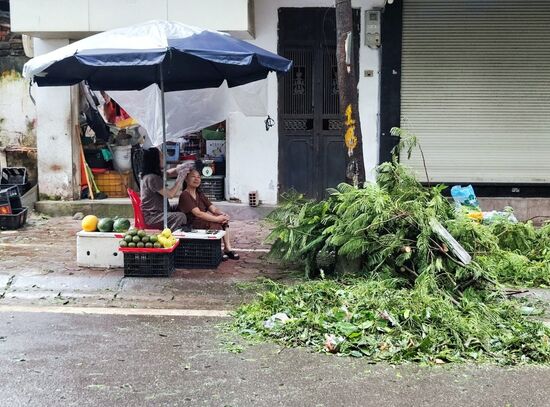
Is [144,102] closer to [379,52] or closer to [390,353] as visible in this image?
[379,52]

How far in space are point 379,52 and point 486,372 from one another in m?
7.25

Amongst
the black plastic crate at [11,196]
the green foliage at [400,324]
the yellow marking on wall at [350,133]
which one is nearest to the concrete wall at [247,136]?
the black plastic crate at [11,196]

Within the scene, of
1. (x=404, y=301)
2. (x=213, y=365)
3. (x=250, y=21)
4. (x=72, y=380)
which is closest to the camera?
(x=72, y=380)

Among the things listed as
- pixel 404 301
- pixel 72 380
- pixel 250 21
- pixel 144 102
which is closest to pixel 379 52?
pixel 250 21

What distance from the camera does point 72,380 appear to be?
4.51 m

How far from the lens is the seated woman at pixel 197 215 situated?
8016 mm

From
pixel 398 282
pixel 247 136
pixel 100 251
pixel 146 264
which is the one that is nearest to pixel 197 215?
pixel 146 264

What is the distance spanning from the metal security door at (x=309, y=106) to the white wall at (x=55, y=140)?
3743 mm

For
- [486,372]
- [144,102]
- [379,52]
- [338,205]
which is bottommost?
[486,372]

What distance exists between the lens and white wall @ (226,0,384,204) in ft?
35.6

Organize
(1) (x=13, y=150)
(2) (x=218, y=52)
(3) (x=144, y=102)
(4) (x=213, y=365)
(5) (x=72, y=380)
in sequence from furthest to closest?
(1) (x=13, y=150)
(3) (x=144, y=102)
(2) (x=218, y=52)
(4) (x=213, y=365)
(5) (x=72, y=380)

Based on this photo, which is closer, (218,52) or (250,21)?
(218,52)

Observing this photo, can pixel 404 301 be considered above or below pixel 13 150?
below

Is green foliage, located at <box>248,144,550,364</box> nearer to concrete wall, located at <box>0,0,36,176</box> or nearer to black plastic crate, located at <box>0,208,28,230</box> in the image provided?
black plastic crate, located at <box>0,208,28,230</box>
